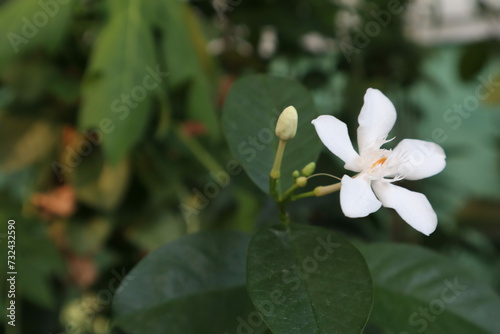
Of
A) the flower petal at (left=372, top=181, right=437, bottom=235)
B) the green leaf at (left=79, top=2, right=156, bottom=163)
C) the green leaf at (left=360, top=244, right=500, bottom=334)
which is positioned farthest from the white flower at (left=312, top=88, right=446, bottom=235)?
the green leaf at (left=79, top=2, right=156, bottom=163)

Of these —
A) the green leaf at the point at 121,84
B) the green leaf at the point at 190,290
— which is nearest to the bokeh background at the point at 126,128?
the green leaf at the point at 121,84

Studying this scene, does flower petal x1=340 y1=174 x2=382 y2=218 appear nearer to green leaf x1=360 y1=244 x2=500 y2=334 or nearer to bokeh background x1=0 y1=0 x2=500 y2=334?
green leaf x1=360 y1=244 x2=500 y2=334

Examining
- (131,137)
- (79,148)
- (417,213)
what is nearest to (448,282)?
(417,213)

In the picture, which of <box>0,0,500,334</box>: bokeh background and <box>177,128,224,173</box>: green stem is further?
<box>177,128,224,173</box>: green stem

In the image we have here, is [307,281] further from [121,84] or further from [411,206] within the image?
[121,84]

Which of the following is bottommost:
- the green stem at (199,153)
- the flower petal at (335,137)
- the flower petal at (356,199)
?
the green stem at (199,153)

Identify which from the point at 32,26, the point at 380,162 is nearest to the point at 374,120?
the point at 380,162

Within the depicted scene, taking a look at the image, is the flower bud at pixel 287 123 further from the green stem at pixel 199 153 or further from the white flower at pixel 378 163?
the green stem at pixel 199 153
